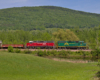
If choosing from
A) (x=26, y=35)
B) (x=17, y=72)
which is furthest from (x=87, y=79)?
(x=26, y=35)

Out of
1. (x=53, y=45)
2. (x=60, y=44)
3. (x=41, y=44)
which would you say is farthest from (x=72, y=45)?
(x=41, y=44)

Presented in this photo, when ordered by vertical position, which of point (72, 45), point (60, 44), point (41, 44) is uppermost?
point (41, 44)

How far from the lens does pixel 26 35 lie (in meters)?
95.7

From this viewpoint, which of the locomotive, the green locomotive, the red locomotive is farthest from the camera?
the red locomotive

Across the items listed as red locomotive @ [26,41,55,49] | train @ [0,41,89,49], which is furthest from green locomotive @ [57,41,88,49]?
red locomotive @ [26,41,55,49]

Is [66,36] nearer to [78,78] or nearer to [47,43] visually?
Result: [47,43]

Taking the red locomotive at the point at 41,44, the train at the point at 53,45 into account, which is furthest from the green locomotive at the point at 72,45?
the red locomotive at the point at 41,44

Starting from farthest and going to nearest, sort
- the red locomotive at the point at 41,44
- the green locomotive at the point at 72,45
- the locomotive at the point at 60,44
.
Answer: the red locomotive at the point at 41,44 < the locomotive at the point at 60,44 < the green locomotive at the point at 72,45

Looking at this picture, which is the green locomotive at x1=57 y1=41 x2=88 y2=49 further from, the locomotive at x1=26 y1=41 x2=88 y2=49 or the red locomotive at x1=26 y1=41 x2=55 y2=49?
the red locomotive at x1=26 y1=41 x2=55 y2=49

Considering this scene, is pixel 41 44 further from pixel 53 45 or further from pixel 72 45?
pixel 72 45

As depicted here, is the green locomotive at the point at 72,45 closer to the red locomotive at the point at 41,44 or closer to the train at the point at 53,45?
the train at the point at 53,45

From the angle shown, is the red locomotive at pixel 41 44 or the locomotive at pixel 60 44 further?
the red locomotive at pixel 41 44

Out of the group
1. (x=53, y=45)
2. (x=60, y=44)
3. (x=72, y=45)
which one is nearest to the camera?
(x=72, y=45)

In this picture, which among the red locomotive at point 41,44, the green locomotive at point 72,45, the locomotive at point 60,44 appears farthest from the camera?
the red locomotive at point 41,44
